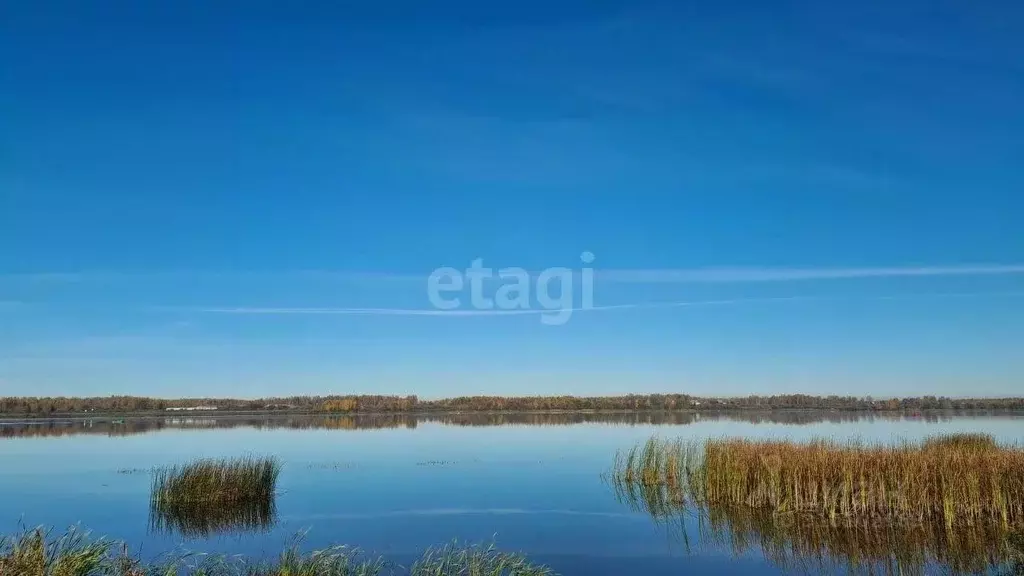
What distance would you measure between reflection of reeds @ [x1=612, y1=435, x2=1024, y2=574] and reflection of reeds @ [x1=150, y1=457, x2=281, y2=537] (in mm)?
9140

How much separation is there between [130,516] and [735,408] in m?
86.0

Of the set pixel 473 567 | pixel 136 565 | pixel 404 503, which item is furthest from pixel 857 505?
pixel 136 565

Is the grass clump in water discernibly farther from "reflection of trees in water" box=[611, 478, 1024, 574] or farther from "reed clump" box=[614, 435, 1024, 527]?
"reed clump" box=[614, 435, 1024, 527]

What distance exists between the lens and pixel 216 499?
18.3m

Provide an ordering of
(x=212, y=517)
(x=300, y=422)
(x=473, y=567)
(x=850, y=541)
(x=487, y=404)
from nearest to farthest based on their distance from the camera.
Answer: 1. (x=473, y=567)
2. (x=850, y=541)
3. (x=212, y=517)
4. (x=300, y=422)
5. (x=487, y=404)

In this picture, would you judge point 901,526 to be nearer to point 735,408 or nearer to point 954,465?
point 954,465

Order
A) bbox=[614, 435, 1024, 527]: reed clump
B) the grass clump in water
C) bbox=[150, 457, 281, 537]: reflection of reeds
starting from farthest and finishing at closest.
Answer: bbox=[150, 457, 281, 537]: reflection of reeds → bbox=[614, 435, 1024, 527]: reed clump → the grass clump in water

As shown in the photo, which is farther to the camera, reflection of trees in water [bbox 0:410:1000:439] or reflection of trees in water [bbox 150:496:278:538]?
reflection of trees in water [bbox 0:410:1000:439]

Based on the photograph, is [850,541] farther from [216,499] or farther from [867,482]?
[216,499]

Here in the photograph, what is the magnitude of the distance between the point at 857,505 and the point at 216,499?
→ 14.6 meters

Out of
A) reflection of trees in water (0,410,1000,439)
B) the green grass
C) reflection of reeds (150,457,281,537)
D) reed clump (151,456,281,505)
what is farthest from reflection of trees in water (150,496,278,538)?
reflection of trees in water (0,410,1000,439)

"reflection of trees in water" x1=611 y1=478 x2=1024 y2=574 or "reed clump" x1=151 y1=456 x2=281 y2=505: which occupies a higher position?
"reed clump" x1=151 y1=456 x2=281 y2=505

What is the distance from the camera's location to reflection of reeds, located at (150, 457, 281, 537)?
1609 cm

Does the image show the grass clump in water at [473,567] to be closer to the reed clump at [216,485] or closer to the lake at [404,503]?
the lake at [404,503]
